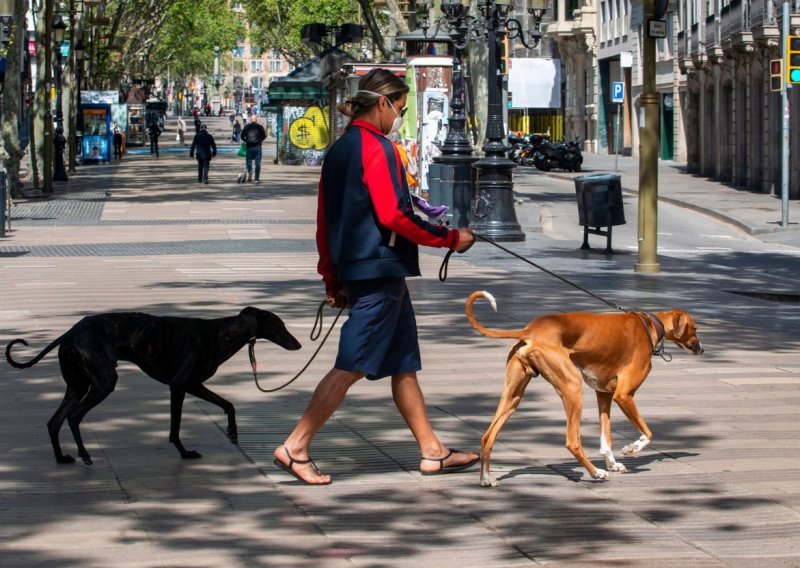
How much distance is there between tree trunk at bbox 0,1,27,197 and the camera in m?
33.1

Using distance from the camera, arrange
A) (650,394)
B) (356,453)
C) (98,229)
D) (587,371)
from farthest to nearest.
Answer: (98,229) → (650,394) → (356,453) → (587,371)

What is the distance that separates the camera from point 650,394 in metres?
9.59

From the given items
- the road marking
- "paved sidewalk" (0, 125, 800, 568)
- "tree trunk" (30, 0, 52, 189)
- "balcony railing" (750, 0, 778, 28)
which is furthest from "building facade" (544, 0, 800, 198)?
"tree trunk" (30, 0, 52, 189)


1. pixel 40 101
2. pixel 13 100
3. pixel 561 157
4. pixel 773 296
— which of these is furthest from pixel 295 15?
pixel 773 296

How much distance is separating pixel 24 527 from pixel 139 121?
236ft

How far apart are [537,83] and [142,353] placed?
223 feet

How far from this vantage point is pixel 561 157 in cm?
5384

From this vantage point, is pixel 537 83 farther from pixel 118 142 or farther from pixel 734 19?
pixel 734 19

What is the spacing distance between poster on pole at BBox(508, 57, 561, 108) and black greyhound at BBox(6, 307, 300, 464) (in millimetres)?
63467

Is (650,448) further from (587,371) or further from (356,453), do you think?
(356,453)

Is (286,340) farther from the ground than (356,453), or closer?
farther from the ground

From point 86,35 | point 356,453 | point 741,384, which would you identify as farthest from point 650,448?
point 86,35

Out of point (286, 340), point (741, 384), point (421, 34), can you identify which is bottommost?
point (741, 384)

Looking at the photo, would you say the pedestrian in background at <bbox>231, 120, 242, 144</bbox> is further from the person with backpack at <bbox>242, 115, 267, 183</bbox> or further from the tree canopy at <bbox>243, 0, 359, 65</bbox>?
the person with backpack at <bbox>242, 115, 267, 183</bbox>
